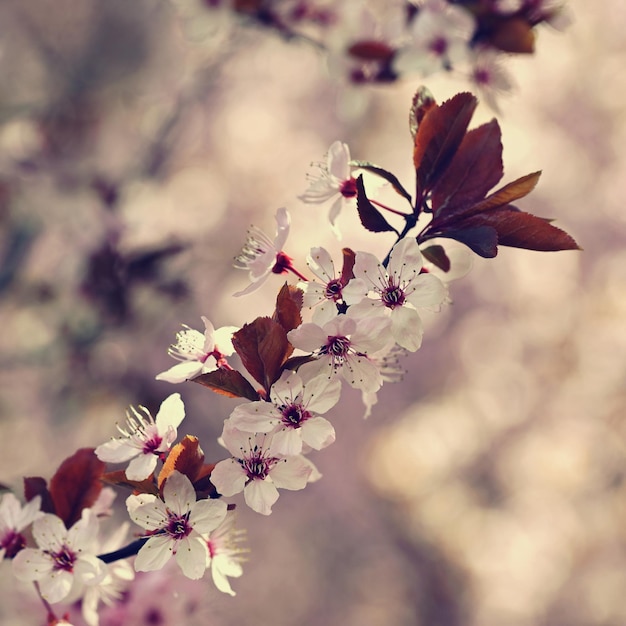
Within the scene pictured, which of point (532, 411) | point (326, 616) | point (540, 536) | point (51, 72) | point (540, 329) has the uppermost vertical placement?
point (51, 72)

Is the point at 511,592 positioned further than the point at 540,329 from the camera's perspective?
No

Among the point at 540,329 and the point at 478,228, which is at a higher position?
the point at 478,228

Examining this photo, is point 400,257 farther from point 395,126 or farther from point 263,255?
point 395,126

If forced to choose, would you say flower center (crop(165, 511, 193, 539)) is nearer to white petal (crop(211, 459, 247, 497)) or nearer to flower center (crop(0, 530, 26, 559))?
white petal (crop(211, 459, 247, 497))

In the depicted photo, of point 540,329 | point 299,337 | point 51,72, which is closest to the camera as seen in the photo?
point 299,337

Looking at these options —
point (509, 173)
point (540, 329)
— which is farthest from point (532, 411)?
point (509, 173)

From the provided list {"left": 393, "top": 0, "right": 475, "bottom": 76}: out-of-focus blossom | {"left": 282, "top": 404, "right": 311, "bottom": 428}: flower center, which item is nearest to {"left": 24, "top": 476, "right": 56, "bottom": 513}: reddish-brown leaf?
{"left": 282, "top": 404, "right": 311, "bottom": 428}: flower center

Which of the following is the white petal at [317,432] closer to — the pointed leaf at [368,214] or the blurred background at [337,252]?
the pointed leaf at [368,214]

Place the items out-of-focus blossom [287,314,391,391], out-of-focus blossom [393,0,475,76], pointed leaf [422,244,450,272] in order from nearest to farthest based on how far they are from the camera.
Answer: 1. out-of-focus blossom [287,314,391,391]
2. pointed leaf [422,244,450,272]
3. out-of-focus blossom [393,0,475,76]
